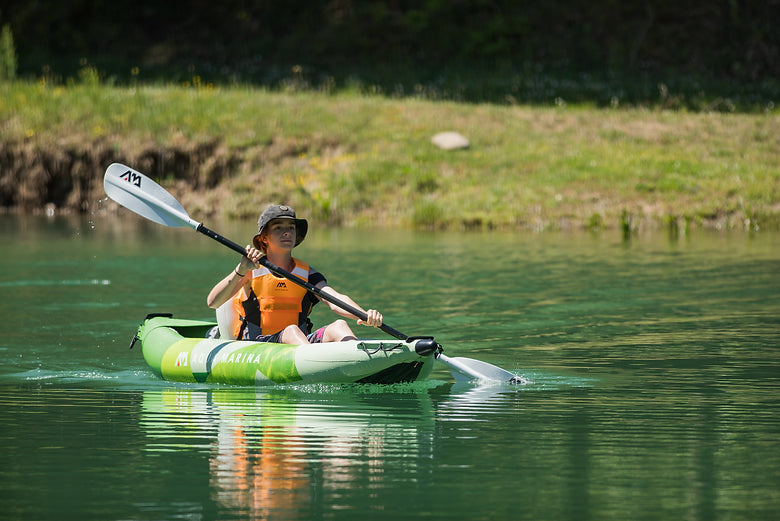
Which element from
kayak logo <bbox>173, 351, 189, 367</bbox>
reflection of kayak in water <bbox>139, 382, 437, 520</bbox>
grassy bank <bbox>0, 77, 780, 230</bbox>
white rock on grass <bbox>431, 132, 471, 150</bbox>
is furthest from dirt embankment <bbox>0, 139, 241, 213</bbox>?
reflection of kayak in water <bbox>139, 382, 437, 520</bbox>

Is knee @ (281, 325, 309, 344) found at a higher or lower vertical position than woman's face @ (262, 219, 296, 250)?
lower

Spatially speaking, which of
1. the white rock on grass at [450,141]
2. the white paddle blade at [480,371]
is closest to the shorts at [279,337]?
the white paddle blade at [480,371]

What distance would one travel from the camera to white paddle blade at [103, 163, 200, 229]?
1050 centimetres

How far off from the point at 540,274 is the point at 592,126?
397 inches

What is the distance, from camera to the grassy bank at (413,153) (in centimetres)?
2198

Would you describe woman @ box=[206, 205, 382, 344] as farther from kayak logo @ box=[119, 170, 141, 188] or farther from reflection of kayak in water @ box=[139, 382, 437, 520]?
kayak logo @ box=[119, 170, 141, 188]

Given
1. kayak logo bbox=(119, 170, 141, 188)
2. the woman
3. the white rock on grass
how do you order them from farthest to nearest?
the white rock on grass → kayak logo bbox=(119, 170, 141, 188) → the woman

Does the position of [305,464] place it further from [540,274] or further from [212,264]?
[212,264]

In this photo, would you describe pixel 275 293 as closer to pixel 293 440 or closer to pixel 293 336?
pixel 293 336

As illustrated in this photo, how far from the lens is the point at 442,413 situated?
24.8 feet

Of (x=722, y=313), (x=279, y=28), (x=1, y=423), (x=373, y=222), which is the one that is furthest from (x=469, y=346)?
(x=279, y=28)

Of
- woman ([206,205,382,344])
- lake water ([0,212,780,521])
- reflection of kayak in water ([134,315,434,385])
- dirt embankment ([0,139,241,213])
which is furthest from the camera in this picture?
dirt embankment ([0,139,241,213])

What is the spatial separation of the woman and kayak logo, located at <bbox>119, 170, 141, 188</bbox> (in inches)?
76.6

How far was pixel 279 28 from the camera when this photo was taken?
35719 millimetres
